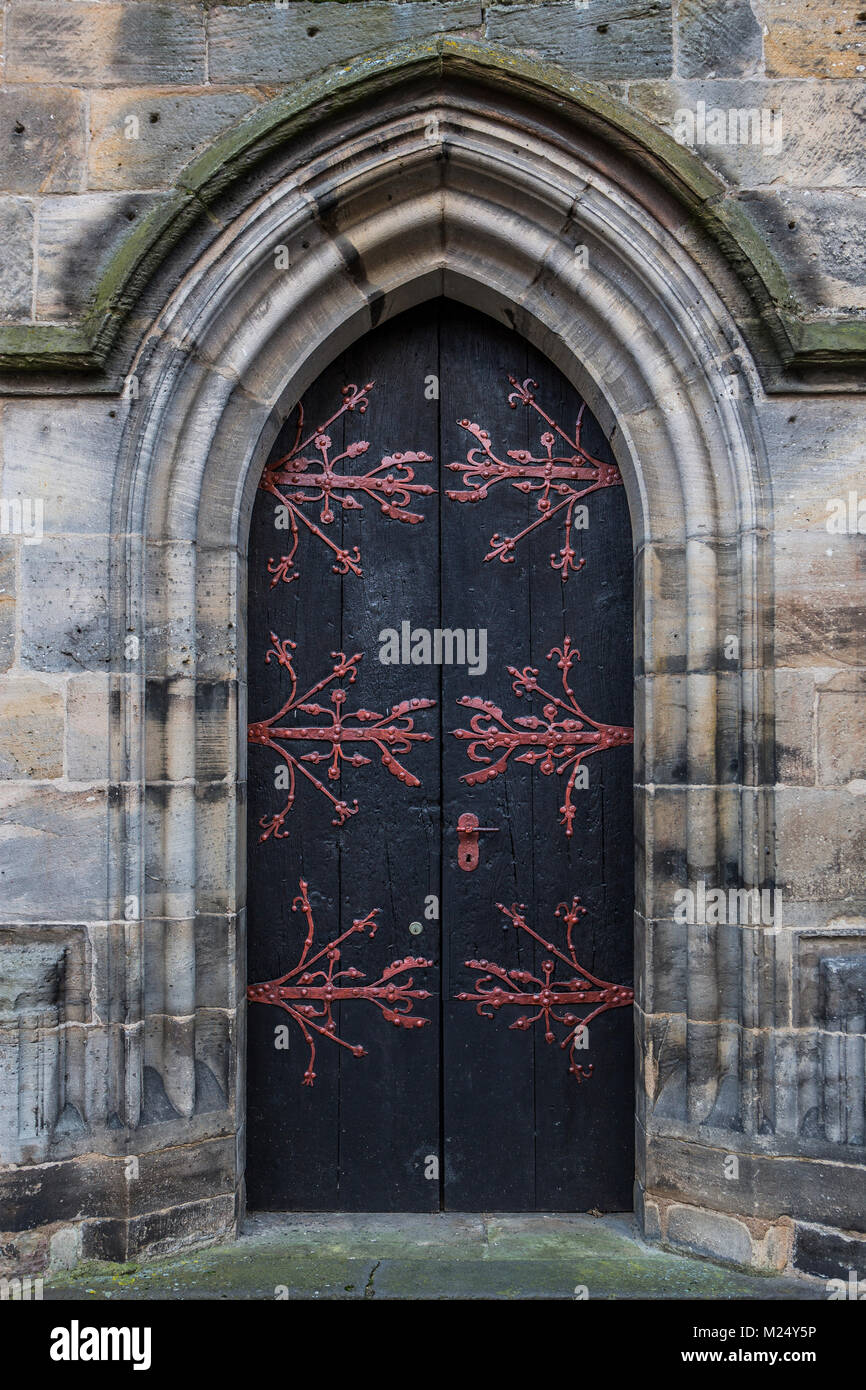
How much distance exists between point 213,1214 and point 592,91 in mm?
3728

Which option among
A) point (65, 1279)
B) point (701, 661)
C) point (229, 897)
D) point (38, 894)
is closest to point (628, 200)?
point (701, 661)

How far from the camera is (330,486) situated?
3.24 metres

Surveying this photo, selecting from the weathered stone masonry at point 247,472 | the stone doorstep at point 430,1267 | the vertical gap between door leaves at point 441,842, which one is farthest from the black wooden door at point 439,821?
the weathered stone masonry at point 247,472

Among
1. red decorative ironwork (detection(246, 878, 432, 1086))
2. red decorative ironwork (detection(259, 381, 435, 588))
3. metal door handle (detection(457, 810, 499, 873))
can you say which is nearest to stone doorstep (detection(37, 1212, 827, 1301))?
red decorative ironwork (detection(246, 878, 432, 1086))

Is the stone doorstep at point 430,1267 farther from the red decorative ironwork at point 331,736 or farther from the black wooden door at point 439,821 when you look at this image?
the red decorative ironwork at point 331,736

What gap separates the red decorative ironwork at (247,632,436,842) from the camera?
3.21m

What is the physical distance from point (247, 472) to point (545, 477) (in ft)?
3.38

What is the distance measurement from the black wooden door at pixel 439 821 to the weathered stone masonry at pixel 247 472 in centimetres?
24

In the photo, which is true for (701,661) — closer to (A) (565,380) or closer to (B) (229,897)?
(A) (565,380)

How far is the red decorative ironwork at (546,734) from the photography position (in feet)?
10.6

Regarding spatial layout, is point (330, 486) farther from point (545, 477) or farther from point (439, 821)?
point (439, 821)

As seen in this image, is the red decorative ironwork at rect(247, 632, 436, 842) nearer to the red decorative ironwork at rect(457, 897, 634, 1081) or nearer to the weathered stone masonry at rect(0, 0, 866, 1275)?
the weathered stone masonry at rect(0, 0, 866, 1275)

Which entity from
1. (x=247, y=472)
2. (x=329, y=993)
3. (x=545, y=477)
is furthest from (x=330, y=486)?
(x=329, y=993)

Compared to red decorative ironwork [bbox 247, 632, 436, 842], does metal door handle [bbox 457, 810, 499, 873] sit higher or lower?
lower
